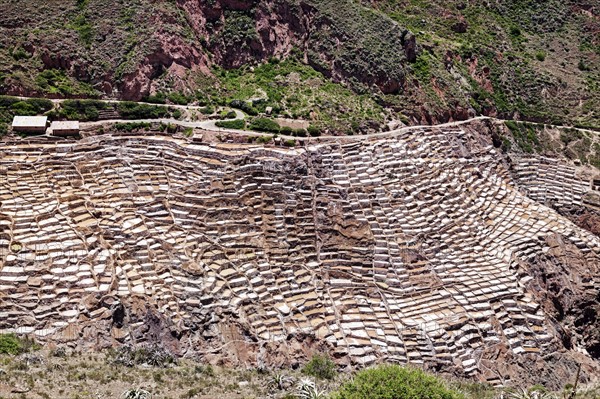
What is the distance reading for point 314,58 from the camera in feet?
216

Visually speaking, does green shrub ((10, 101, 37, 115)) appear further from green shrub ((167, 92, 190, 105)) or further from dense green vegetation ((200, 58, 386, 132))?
dense green vegetation ((200, 58, 386, 132))

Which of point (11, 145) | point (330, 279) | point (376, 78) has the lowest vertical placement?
point (330, 279)

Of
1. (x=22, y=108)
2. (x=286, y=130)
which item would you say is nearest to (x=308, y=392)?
(x=286, y=130)

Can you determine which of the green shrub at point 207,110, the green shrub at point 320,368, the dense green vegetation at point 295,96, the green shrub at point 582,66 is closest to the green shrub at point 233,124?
the green shrub at point 207,110

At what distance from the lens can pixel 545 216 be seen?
58.1 meters

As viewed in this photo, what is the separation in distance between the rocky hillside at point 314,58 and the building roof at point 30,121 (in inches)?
148

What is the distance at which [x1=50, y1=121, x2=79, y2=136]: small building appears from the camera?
5194 cm

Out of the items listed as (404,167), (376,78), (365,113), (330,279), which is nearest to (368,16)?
(376,78)

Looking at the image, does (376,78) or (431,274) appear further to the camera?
(376,78)

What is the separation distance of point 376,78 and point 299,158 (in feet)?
50.8

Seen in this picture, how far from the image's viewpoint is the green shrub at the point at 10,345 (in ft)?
120

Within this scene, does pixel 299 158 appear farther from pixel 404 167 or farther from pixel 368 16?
pixel 368 16

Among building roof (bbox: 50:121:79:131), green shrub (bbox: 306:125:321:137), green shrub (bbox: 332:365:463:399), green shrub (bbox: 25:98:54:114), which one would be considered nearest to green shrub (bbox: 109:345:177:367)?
green shrub (bbox: 332:365:463:399)

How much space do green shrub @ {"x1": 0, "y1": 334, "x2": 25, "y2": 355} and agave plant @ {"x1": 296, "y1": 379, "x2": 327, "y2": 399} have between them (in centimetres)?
1486
